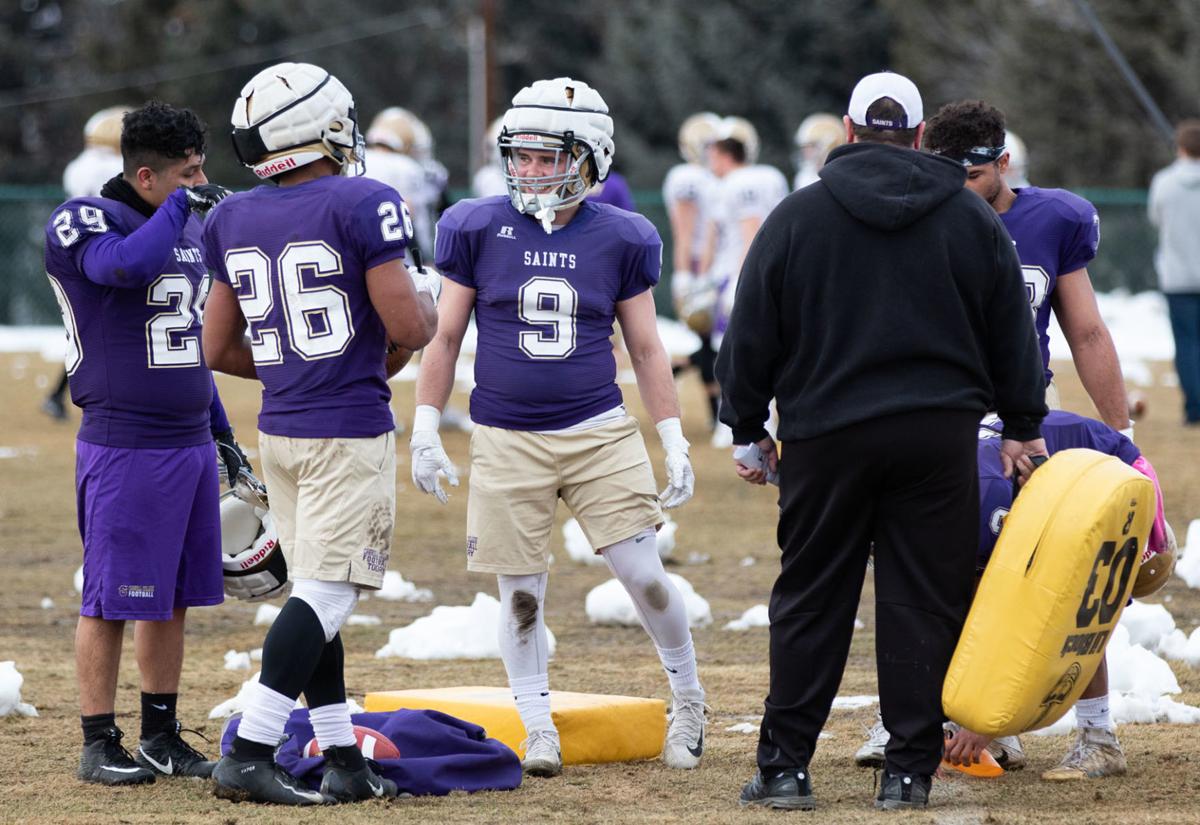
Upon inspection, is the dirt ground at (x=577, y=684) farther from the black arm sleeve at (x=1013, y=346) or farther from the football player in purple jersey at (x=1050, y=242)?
the football player in purple jersey at (x=1050, y=242)

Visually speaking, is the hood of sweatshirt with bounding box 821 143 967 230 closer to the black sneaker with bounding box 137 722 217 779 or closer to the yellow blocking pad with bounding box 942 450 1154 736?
the yellow blocking pad with bounding box 942 450 1154 736

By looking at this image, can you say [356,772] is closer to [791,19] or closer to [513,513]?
[513,513]

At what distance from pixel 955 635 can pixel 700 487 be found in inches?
278

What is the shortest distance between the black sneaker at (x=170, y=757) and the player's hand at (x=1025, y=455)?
7.94ft

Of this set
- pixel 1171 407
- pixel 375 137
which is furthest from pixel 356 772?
pixel 1171 407

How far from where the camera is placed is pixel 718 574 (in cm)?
887

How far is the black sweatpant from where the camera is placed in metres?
4.52

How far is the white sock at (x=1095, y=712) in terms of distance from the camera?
5059mm

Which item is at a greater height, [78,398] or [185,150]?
[185,150]

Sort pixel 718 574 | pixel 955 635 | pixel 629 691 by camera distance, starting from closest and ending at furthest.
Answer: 1. pixel 955 635
2. pixel 629 691
3. pixel 718 574

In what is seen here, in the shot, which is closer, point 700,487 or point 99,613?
point 99,613

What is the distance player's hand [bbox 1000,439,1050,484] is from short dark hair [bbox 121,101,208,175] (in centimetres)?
248

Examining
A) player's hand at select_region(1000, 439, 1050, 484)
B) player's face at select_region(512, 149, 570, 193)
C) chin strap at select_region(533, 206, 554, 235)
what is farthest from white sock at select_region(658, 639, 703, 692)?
player's face at select_region(512, 149, 570, 193)

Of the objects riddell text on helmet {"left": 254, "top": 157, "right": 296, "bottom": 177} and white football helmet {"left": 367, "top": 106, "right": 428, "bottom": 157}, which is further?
white football helmet {"left": 367, "top": 106, "right": 428, "bottom": 157}
